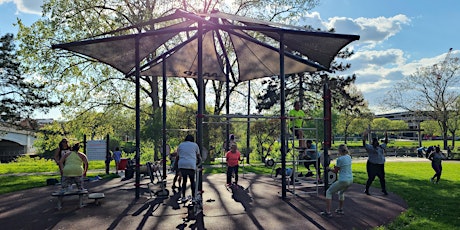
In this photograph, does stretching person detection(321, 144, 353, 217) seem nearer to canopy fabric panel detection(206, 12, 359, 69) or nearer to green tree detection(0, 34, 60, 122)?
canopy fabric panel detection(206, 12, 359, 69)

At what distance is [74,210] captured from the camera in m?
8.97

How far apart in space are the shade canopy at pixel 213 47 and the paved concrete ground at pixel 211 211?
487 cm

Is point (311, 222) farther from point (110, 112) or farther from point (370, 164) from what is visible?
Result: point (110, 112)

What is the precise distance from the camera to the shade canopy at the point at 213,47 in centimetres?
1054

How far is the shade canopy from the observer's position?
10.5 meters

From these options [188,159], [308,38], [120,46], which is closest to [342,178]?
[188,159]

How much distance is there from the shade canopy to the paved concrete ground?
4.87 m

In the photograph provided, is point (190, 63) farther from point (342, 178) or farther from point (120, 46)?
point (342, 178)

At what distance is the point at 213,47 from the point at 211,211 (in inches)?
356

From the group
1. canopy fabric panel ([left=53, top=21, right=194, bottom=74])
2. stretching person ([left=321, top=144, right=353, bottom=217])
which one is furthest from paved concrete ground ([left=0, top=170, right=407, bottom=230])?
canopy fabric panel ([left=53, top=21, right=194, bottom=74])

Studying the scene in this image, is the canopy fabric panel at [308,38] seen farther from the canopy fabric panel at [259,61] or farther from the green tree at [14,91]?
the green tree at [14,91]

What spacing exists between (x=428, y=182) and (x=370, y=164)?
549 cm

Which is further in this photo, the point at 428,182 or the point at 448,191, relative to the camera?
the point at 428,182

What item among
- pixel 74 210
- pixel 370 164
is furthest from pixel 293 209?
pixel 74 210
